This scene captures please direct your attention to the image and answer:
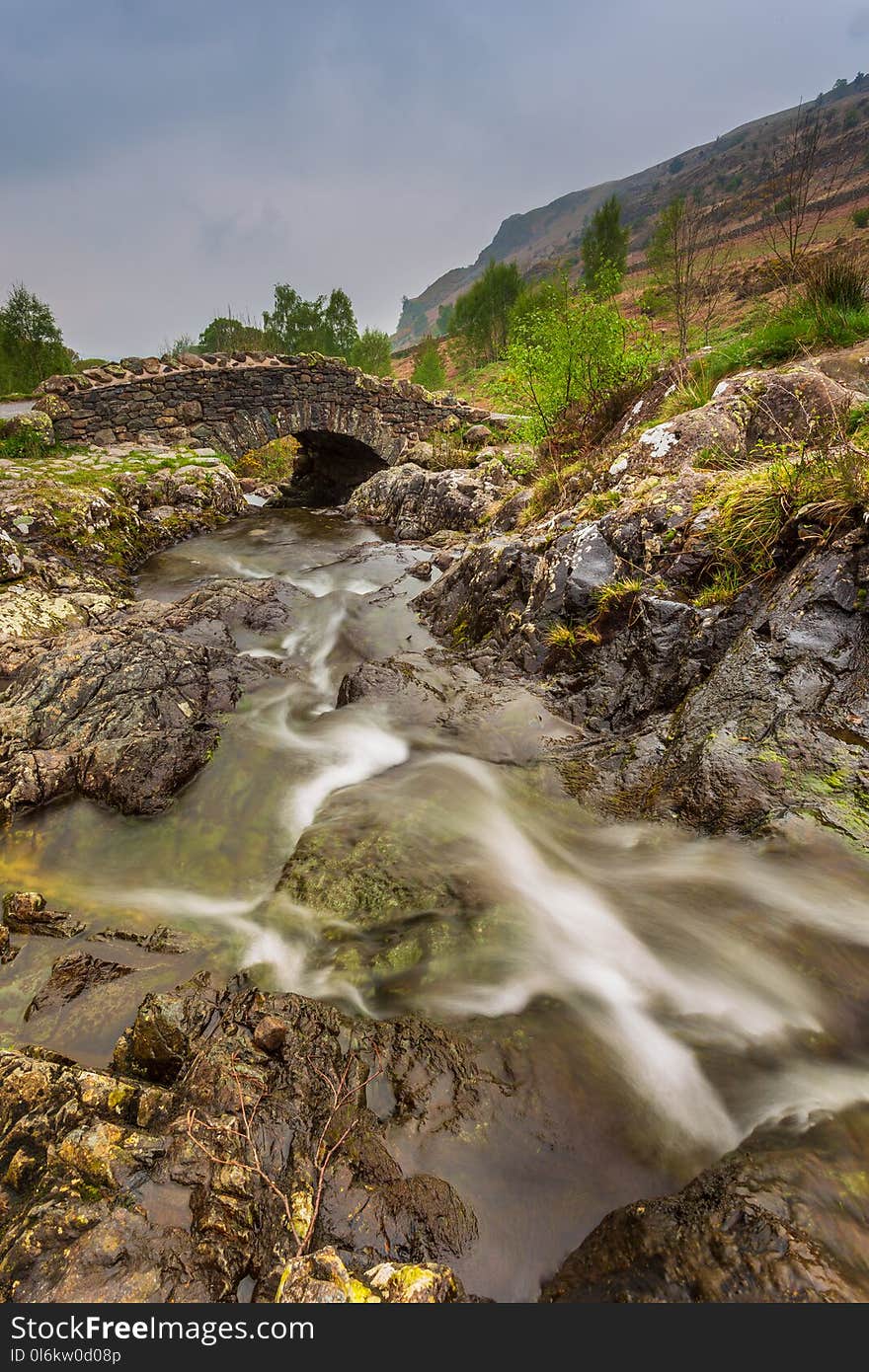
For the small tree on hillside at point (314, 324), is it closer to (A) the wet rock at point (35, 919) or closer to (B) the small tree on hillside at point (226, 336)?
(B) the small tree on hillside at point (226, 336)

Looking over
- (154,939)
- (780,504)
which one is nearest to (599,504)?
(780,504)

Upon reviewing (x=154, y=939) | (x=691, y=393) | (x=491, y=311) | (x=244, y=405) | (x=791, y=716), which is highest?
(x=491, y=311)

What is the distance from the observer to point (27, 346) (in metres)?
31.4

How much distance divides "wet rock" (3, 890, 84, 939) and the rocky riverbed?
0.03 m

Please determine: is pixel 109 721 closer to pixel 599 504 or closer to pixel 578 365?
pixel 599 504

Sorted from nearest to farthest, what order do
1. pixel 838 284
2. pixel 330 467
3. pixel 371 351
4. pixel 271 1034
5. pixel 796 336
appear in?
pixel 271 1034 < pixel 796 336 < pixel 838 284 < pixel 330 467 < pixel 371 351

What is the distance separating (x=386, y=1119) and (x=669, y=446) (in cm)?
713

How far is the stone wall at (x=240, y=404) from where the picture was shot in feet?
50.1

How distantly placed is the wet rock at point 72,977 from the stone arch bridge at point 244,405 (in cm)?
1589

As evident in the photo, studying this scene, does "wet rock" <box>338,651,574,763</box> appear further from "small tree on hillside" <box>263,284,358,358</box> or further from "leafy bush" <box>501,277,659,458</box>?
"small tree on hillside" <box>263,284,358,358</box>

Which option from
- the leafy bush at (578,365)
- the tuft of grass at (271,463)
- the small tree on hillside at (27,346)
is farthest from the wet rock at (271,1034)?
the small tree on hillside at (27,346)

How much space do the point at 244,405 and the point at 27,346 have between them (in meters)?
23.3

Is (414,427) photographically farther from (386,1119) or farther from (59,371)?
(59,371)

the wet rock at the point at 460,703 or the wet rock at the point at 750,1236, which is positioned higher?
the wet rock at the point at 460,703
